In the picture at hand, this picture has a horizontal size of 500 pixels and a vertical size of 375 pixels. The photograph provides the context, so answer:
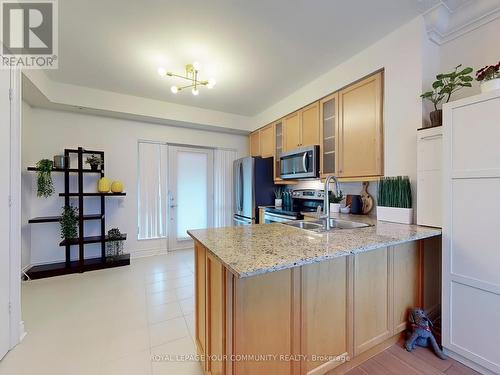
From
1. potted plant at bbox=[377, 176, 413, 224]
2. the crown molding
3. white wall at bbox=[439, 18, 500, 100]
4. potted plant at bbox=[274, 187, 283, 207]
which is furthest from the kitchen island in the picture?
potted plant at bbox=[274, 187, 283, 207]

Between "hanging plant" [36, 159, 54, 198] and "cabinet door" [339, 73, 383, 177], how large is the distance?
386 centimetres

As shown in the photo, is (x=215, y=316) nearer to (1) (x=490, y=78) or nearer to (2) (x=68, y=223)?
(1) (x=490, y=78)

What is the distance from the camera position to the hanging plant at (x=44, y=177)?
9.60ft

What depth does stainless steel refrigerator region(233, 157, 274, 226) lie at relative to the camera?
3.84 m

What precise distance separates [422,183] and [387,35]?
4.90 ft

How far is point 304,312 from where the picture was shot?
1.21 metres

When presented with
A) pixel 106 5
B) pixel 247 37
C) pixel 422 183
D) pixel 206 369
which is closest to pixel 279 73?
pixel 247 37

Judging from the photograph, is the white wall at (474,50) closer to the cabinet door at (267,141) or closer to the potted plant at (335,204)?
the potted plant at (335,204)

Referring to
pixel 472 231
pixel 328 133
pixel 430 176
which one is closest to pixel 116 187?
pixel 328 133

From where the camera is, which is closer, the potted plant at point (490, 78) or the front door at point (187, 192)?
the potted plant at point (490, 78)

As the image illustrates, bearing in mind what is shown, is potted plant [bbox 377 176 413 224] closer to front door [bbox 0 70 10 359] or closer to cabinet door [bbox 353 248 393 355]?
cabinet door [bbox 353 248 393 355]

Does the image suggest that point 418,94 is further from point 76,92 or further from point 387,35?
point 76,92

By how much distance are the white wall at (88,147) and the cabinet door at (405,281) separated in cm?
367

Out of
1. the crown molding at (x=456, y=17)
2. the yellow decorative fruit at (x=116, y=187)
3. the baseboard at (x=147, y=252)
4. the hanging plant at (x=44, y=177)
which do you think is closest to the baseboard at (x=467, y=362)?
the crown molding at (x=456, y=17)
